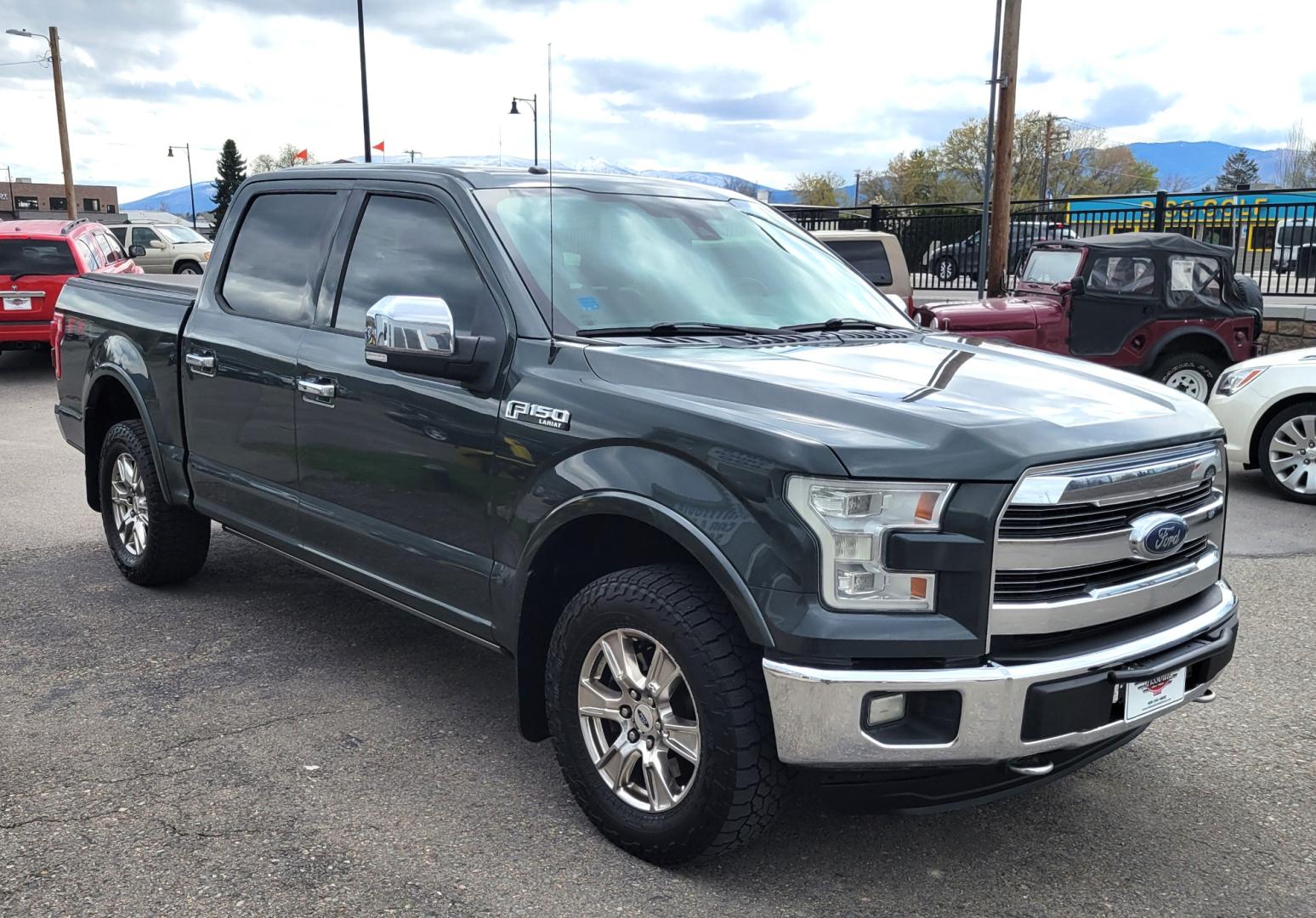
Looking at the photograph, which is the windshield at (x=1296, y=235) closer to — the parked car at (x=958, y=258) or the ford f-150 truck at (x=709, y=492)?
the parked car at (x=958, y=258)

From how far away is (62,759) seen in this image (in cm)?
387

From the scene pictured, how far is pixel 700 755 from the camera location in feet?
9.75

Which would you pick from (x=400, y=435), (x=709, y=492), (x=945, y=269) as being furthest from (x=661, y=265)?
(x=945, y=269)

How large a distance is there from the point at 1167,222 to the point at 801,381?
54.4 feet

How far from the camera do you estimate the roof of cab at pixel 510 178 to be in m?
4.05

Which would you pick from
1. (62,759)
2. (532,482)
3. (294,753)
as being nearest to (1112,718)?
(532,482)

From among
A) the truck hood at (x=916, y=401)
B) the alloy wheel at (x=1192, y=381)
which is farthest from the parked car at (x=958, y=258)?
the truck hood at (x=916, y=401)

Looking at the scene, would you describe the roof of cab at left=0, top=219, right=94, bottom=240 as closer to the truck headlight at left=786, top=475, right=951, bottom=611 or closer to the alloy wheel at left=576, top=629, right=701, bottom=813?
the alloy wheel at left=576, top=629, right=701, bottom=813

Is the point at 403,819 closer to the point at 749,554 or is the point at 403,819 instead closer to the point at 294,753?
the point at 294,753

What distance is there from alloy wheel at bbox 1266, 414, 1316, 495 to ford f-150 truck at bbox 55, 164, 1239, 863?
5.17 metres

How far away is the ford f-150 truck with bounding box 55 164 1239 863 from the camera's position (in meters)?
2.74

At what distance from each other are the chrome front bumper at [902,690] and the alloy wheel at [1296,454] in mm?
6425

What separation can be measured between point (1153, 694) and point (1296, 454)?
6.24 m

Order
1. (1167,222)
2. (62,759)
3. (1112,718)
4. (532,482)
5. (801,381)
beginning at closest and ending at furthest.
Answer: (1112,718), (801,381), (532,482), (62,759), (1167,222)
